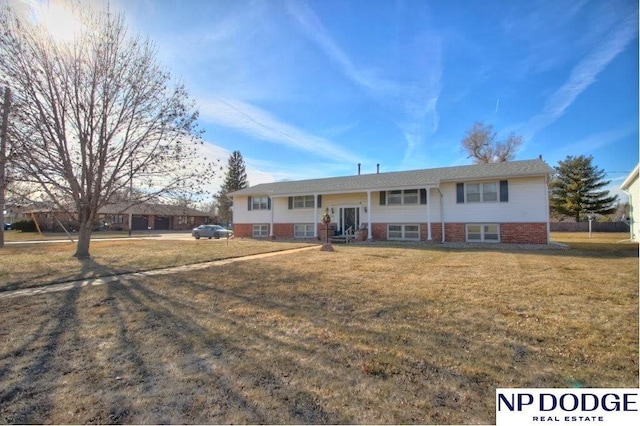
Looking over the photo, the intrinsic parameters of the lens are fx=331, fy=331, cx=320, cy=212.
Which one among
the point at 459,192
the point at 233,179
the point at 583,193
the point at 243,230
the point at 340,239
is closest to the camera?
the point at 459,192

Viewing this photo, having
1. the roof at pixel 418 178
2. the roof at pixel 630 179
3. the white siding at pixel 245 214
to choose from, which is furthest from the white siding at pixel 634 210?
the white siding at pixel 245 214

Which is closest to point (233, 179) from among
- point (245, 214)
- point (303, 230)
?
point (245, 214)

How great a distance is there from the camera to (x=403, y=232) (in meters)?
18.5

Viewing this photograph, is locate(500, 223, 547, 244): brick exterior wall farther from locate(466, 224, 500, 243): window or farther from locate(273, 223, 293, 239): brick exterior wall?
locate(273, 223, 293, 239): brick exterior wall

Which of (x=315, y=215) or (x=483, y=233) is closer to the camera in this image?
(x=483, y=233)

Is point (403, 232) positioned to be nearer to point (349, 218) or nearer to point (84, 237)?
point (349, 218)

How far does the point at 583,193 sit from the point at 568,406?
44586 millimetres

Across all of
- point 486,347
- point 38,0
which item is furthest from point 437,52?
point 38,0

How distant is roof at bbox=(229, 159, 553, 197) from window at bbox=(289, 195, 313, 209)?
561 millimetres

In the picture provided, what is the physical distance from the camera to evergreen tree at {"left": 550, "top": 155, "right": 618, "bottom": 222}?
121 ft

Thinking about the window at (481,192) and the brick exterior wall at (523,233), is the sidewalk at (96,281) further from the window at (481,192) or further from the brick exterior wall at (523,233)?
the brick exterior wall at (523,233)

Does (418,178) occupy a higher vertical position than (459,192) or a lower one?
higher

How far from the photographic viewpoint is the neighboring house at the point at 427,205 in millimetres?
15781

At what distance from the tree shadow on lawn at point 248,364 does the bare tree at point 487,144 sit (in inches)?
1508
